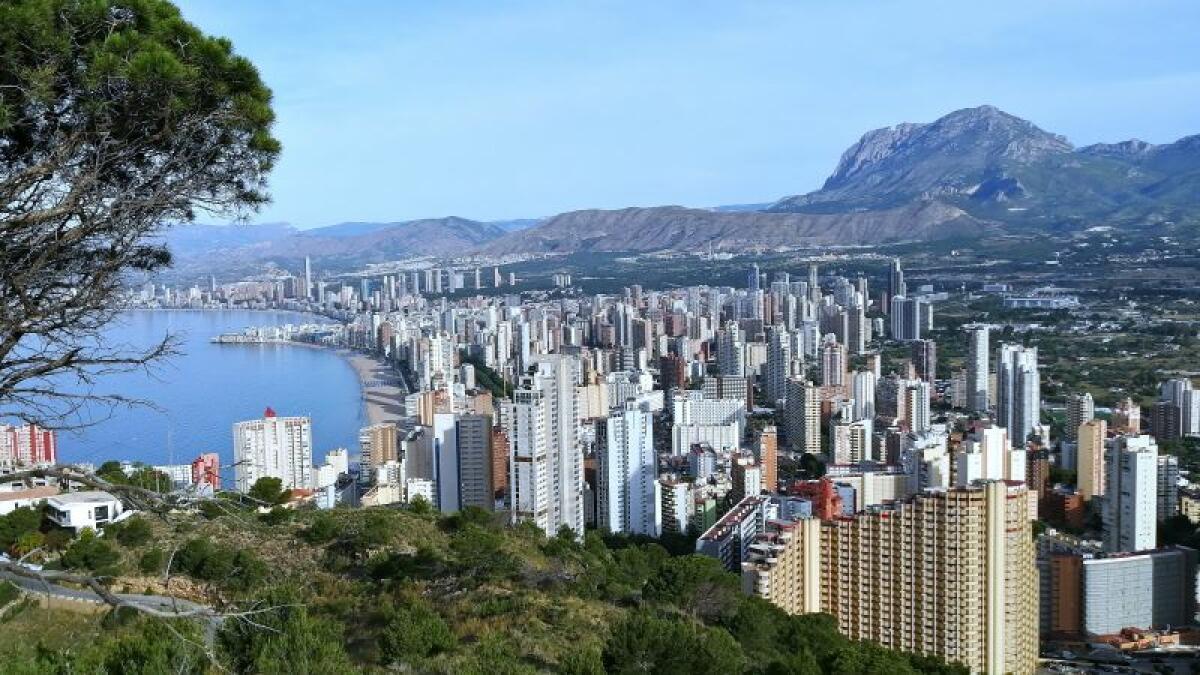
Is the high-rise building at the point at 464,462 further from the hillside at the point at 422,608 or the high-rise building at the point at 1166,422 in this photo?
the high-rise building at the point at 1166,422

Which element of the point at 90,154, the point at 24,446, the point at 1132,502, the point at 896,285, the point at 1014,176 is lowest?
the point at 1132,502

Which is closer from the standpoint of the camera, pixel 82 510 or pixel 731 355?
pixel 82 510

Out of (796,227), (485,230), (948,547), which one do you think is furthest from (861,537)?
(485,230)

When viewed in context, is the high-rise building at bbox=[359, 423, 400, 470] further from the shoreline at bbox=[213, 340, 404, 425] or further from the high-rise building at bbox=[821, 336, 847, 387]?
the high-rise building at bbox=[821, 336, 847, 387]

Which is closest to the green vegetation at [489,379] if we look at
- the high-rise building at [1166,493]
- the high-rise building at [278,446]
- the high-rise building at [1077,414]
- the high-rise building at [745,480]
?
the high-rise building at [278,446]

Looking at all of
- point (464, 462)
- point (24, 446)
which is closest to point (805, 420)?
point (464, 462)

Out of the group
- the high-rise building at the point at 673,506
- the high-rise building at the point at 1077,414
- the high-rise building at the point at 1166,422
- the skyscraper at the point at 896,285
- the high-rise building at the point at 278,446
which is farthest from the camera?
the skyscraper at the point at 896,285

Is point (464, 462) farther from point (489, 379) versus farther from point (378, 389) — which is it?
point (378, 389)
